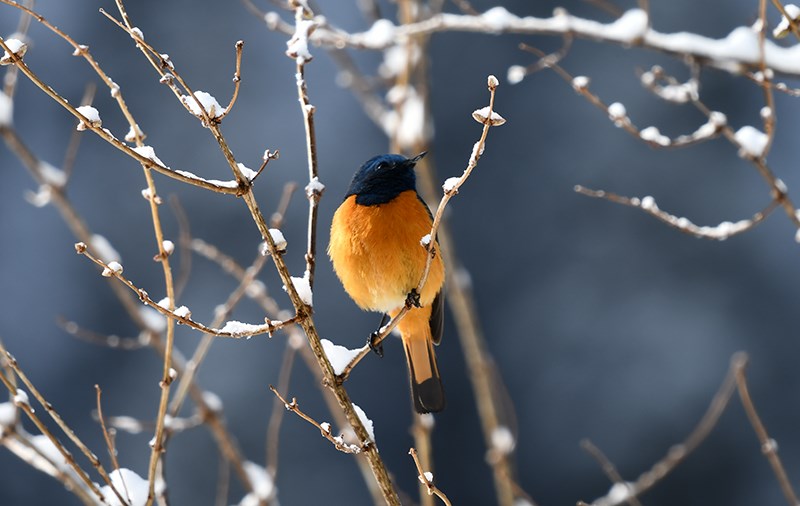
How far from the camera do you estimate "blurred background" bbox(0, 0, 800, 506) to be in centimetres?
970

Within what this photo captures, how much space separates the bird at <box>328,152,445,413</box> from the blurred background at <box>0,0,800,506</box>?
5.61m

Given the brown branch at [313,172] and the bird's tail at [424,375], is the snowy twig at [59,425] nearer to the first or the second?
the brown branch at [313,172]

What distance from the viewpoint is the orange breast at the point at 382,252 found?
333 cm

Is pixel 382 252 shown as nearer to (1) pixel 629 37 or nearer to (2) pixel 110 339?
(2) pixel 110 339

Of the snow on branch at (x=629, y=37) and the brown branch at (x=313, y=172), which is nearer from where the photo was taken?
the brown branch at (x=313, y=172)

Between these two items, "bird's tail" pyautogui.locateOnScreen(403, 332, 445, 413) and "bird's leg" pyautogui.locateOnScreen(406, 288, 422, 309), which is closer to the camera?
"bird's leg" pyautogui.locateOnScreen(406, 288, 422, 309)

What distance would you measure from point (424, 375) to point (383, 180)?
0.84 m

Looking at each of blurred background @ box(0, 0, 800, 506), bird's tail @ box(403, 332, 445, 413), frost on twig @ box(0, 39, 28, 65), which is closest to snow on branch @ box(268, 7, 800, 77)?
bird's tail @ box(403, 332, 445, 413)

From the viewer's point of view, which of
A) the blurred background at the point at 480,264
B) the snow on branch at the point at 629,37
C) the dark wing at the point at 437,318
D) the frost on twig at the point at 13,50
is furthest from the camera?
the blurred background at the point at 480,264

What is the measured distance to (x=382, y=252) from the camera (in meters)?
3.33

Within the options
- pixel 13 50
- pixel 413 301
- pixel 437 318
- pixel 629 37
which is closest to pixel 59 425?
pixel 13 50

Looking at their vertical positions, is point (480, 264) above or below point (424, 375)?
above

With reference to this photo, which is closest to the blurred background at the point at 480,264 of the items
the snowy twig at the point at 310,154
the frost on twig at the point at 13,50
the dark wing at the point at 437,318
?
the dark wing at the point at 437,318

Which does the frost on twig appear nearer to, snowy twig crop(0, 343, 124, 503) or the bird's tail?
snowy twig crop(0, 343, 124, 503)
